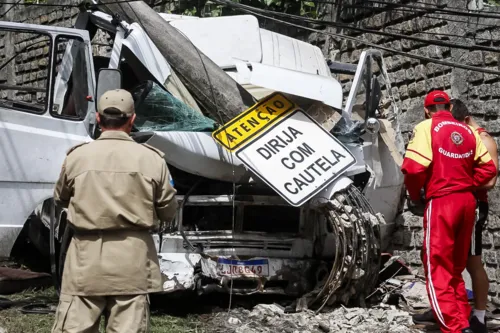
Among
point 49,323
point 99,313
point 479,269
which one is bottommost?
Answer: point 49,323

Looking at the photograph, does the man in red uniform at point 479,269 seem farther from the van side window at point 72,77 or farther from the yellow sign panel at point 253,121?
the van side window at point 72,77

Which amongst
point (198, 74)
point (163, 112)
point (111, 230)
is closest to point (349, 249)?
point (163, 112)

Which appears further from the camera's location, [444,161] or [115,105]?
[444,161]

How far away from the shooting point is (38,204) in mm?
7066

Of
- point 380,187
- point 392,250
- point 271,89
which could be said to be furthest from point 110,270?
point 392,250

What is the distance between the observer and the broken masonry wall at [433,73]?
27.5 ft

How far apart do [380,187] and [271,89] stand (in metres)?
1.65

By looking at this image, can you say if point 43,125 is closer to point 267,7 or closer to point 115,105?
point 115,105

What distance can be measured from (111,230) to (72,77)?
3.41m

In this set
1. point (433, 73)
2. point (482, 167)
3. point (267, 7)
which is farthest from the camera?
point (267, 7)

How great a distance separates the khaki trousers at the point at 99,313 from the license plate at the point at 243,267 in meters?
2.75

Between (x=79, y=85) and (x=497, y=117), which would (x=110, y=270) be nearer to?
(x=79, y=85)

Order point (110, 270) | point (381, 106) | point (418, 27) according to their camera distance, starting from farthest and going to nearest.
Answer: point (418, 27)
point (381, 106)
point (110, 270)

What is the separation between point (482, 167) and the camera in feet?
20.6
